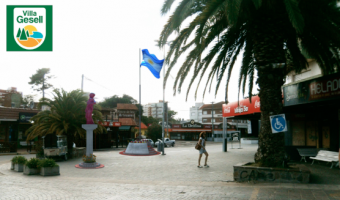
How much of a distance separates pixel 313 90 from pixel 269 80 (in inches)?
152

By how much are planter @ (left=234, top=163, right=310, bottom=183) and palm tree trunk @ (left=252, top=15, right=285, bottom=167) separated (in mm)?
592

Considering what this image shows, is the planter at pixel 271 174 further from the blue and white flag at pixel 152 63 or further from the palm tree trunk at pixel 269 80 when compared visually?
the blue and white flag at pixel 152 63

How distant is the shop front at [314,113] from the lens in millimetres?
11523

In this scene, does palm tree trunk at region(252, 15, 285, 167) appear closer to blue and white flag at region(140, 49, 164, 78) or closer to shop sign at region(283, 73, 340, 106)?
shop sign at region(283, 73, 340, 106)

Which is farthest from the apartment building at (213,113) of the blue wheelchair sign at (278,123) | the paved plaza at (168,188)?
the blue wheelchair sign at (278,123)

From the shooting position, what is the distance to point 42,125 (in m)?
18.5

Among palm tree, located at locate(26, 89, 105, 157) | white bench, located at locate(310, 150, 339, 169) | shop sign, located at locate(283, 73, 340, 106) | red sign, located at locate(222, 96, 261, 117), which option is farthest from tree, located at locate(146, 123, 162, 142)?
white bench, located at locate(310, 150, 339, 169)

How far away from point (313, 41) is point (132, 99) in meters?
94.3

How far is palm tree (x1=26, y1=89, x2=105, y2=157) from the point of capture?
60.1 feet

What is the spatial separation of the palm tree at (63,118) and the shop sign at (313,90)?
1271 cm

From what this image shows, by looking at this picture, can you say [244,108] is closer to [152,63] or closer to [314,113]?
[314,113]

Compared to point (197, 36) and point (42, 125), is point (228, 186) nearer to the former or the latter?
point (197, 36)

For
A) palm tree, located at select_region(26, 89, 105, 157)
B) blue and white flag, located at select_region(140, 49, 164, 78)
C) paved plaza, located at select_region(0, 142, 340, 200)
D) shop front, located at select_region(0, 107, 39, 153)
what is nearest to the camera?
paved plaza, located at select_region(0, 142, 340, 200)

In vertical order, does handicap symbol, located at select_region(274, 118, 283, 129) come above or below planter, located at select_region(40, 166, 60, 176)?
above
